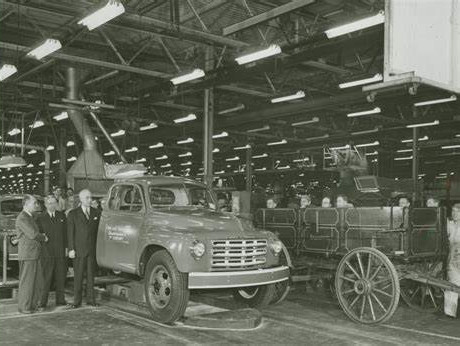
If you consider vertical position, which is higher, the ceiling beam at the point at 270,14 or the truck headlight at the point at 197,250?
the ceiling beam at the point at 270,14

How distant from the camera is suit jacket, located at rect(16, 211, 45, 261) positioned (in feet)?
27.8

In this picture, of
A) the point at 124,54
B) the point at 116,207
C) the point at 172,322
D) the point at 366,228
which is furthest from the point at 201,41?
the point at 172,322

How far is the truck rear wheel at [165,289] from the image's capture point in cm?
773

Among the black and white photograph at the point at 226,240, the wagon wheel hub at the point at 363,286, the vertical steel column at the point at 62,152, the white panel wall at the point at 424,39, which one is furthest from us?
the vertical steel column at the point at 62,152

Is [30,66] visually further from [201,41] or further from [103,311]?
[103,311]

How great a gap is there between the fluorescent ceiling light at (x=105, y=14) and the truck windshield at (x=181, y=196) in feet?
11.1

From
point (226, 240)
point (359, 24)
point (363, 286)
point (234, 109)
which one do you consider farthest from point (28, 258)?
point (234, 109)

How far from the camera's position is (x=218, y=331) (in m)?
7.76

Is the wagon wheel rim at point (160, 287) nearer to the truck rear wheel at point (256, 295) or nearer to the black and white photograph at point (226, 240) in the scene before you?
the black and white photograph at point (226, 240)

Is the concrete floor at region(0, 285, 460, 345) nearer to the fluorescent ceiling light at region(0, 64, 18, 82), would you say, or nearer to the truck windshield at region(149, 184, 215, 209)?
the truck windshield at region(149, 184, 215, 209)

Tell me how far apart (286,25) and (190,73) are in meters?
2.95

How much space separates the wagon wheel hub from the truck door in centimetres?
349

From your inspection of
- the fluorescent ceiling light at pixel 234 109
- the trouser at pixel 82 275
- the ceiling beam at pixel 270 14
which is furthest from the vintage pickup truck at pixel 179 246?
the fluorescent ceiling light at pixel 234 109

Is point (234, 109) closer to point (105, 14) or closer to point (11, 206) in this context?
point (11, 206)
